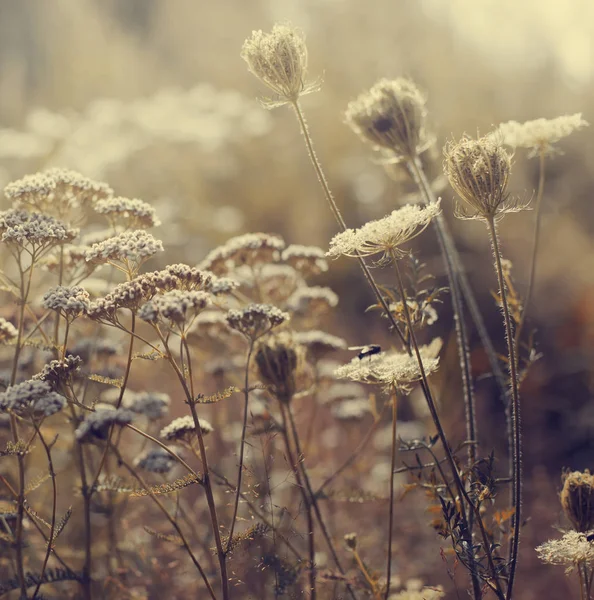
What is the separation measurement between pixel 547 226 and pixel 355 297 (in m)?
3.00

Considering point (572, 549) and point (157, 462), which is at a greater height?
point (157, 462)

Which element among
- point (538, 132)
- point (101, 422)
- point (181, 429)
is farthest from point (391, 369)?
point (538, 132)

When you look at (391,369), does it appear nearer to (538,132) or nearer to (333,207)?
(333,207)

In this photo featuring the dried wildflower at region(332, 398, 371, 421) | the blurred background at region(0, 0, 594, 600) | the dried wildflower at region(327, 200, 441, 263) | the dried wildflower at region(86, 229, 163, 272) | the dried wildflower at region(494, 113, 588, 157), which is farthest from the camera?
the blurred background at region(0, 0, 594, 600)

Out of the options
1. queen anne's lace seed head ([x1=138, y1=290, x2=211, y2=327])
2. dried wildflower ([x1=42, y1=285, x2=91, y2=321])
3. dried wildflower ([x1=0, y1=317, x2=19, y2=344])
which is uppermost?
dried wildflower ([x1=0, y1=317, x2=19, y2=344])

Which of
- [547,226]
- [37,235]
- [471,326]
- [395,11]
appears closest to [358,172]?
[547,226]

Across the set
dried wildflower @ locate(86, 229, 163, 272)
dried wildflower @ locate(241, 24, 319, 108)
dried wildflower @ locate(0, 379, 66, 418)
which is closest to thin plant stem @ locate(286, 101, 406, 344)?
dried wildflower @ locate(241, 24, 319, 108)

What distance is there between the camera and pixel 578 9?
34.8ft

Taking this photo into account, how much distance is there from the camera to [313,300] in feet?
14.4

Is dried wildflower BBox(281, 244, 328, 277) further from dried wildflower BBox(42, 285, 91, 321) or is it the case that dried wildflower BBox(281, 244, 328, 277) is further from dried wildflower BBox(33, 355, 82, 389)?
dried wildflower BBox(33, 355, 82, 389)

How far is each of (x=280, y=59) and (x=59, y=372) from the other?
1987mm

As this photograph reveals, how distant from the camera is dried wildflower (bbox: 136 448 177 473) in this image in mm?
3742

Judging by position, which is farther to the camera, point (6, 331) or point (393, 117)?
point (393, 117)

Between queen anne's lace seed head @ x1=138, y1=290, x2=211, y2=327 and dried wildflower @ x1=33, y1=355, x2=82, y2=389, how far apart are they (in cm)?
47
